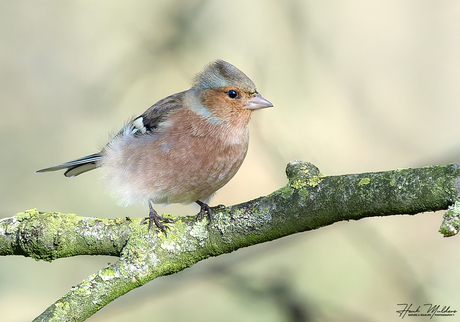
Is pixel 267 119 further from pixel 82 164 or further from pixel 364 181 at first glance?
pixel 364 181

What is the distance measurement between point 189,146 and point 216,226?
1195 millimetres

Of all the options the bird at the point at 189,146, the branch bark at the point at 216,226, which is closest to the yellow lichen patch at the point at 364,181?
the branch bark at the point at 216,226

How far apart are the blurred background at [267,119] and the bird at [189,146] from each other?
1.43 feet

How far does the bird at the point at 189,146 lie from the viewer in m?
4.04

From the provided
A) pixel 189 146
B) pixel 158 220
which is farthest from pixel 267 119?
pixel 158 220

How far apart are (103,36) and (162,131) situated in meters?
2.96

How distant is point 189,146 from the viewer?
4070mm

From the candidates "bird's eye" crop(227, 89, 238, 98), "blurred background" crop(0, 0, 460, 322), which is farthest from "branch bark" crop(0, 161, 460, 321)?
"bird's eye" crop(227, 89, 238, 98)

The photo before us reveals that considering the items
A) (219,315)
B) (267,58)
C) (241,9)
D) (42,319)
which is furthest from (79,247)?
(241,9)

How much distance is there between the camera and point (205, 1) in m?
5.60

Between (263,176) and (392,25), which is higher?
(392,25)

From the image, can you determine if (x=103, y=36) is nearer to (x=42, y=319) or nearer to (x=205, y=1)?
(x=205, y=1)

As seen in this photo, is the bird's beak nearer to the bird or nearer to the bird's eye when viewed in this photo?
the bird

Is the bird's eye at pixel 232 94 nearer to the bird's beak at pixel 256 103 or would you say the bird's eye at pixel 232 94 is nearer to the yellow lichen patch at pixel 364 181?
the bird's beak at pixel 256 103
